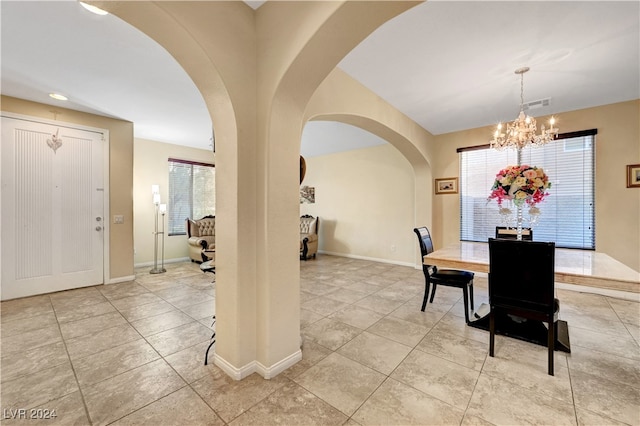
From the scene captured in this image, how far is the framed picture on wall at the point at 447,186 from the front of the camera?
4904 millimetres

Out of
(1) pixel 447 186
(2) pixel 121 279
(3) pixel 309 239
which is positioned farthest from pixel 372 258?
(2) pixel 121 279

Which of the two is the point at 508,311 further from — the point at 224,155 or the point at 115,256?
the point at 115,256

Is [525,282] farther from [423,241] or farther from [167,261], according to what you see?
[167,261]

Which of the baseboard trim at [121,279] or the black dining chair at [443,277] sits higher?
the black dining chair at [443,277]

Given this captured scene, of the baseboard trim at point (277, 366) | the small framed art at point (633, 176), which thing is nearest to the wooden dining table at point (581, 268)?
the baseboard trim at point (277, 366)

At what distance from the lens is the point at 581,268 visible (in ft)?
6.57

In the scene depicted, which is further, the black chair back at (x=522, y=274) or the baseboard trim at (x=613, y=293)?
the baseboard trim at (x=613, y=293)

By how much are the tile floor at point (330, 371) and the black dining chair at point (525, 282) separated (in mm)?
356

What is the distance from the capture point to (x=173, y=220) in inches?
234

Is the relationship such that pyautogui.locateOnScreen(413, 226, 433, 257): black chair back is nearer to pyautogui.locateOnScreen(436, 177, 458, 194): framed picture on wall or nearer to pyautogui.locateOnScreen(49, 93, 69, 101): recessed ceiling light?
pyautogui.locateOnScreen(436, 177, 458, 194): framed picture on wall

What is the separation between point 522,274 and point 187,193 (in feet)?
21.4

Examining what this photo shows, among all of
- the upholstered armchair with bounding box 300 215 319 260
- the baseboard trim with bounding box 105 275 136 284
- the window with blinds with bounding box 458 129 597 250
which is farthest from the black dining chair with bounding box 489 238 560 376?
the baseboard trim with bounding box 105 275 136 284

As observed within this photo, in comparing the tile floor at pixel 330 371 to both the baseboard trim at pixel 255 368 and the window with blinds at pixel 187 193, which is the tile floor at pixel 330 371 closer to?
the baseboard trim at pixel 255 368

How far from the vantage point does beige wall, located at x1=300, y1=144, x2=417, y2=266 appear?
554 centimetres
